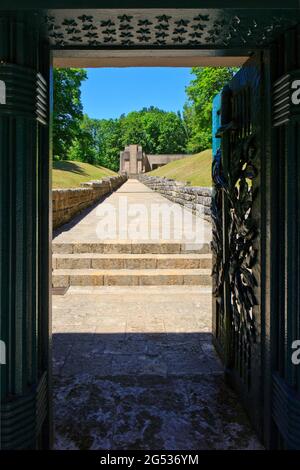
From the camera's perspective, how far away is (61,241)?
8031 mm

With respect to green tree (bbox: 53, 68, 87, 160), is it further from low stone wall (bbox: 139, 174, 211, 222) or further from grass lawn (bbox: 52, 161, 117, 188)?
low stone wall (bbox: 139, 174, 211, 222)

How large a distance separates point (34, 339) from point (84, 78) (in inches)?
1597

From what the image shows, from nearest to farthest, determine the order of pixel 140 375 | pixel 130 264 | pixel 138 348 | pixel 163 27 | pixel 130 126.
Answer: pixel 163 27, pixel 140 375, pixel 138 348, pixel 130 264, pixel 130 126

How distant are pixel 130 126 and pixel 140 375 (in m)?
92.9

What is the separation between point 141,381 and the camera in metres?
3.44

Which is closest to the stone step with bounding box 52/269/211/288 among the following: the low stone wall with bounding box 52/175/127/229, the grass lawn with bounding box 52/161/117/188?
the low stone wall with bounding box 52/175/127/229

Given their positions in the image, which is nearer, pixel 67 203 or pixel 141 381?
pixel 141 381

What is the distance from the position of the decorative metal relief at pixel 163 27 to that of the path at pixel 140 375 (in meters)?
2.40

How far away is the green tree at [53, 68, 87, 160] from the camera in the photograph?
115ft

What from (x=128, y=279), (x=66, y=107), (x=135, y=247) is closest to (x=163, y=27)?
(x=128, y=279)

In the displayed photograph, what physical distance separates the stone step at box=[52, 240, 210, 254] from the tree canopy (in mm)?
28011

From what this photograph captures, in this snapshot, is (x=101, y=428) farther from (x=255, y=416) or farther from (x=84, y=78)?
(x=84, y=78)

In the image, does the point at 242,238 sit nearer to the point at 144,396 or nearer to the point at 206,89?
the point at 144,396
